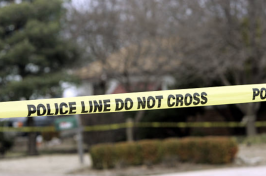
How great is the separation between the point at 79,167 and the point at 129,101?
726 centimetres

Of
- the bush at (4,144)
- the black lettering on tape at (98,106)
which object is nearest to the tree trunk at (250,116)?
the bush at (4,144)

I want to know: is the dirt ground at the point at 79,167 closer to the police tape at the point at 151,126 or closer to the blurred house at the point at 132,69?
the police tape at the point at 151,126

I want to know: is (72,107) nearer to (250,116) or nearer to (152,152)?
(152,152)

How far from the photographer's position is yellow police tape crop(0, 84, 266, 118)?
4.16 metres

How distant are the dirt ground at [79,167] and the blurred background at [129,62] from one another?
33 millimetres

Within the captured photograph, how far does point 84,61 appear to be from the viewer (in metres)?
17.2

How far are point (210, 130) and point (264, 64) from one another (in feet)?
24.4

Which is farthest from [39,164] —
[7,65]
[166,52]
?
[166,52]

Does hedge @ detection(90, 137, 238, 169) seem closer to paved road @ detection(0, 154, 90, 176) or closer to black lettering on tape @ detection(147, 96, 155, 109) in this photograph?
paved road @ detection(0, 154, 90, 176)

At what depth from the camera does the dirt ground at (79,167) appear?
10.1 meters

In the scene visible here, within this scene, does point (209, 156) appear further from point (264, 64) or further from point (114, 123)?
point (114, 123)

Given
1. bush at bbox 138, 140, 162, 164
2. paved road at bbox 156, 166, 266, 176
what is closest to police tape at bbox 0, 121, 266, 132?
bush at bbox 138, 140, 162, 164

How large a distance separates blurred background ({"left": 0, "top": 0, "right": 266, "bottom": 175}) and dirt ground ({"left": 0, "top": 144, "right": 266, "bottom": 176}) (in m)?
0.03

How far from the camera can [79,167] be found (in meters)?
11.1
